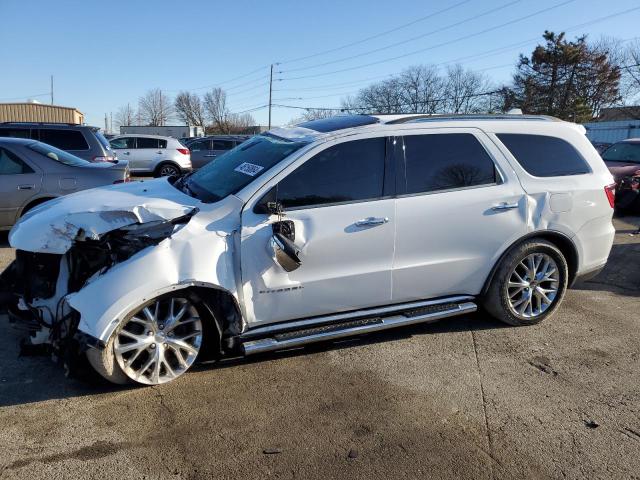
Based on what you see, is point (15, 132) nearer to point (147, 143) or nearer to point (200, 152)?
point (147, 143)

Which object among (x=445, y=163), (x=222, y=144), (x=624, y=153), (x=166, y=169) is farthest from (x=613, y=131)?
(x=445, y=163)

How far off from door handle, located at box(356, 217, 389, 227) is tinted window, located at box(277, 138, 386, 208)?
177 mm

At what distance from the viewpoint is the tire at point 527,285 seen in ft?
15.0

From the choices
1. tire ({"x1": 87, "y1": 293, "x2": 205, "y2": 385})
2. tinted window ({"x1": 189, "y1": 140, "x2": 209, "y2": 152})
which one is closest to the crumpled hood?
tire ({"x1": 87, "y1": 293, "x2": 205, "y2": 385})

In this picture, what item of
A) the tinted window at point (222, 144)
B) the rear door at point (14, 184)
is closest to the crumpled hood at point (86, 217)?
the rear door at point (14, 184)

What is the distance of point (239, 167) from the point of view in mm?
4234

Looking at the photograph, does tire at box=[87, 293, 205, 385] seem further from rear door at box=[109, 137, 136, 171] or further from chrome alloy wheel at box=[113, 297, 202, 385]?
rear door at box=[109, 137, 136, 171]

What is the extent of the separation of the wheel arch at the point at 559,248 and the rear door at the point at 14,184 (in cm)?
617

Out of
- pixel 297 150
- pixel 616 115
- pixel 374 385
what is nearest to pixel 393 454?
pixel 374 385

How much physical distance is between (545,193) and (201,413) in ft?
11.3

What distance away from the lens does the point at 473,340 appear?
14.9 ft

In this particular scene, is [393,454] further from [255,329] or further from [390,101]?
[390,101]

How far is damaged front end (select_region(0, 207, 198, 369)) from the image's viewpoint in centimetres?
337

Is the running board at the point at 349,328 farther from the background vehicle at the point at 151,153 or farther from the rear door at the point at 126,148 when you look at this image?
the rear door at the point at 126,148
